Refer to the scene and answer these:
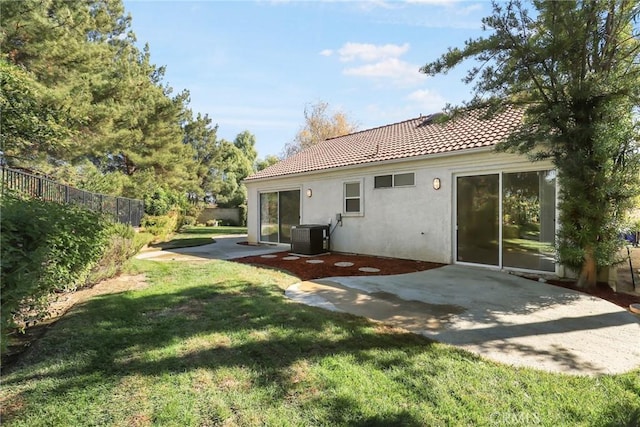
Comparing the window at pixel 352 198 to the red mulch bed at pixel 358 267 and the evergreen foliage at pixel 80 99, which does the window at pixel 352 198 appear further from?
the evergreen foliage at pixel 80 99

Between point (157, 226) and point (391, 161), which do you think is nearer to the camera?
point (391, 161)

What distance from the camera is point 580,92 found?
5773mm

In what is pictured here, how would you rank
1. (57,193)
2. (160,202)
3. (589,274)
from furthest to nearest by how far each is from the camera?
1. (160,202)
2. (57,193)
3. (589,274)

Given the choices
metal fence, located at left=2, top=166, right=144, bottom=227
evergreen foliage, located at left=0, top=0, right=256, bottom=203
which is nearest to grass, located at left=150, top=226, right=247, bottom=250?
metal fence, located at left=2, top=166, right=144, bottom=227

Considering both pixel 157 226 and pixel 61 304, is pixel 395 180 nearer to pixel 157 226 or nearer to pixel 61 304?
pixel 61 304

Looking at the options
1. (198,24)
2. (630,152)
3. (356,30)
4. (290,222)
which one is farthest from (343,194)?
(630,152)

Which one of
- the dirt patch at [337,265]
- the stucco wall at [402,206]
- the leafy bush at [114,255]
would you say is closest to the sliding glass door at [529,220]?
the stucco wall at [402,206]

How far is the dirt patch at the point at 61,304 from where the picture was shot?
3.47m

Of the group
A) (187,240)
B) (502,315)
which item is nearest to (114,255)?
(502,315)

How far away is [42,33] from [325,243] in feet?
35.0

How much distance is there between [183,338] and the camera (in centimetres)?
374

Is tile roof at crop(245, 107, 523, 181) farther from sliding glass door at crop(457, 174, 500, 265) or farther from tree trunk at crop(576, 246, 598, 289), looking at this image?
tree trunk at crop(576, 246, 598, 289)

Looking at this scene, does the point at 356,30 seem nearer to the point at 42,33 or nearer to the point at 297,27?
the point at 297,27

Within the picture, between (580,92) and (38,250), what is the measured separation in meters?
7.74
